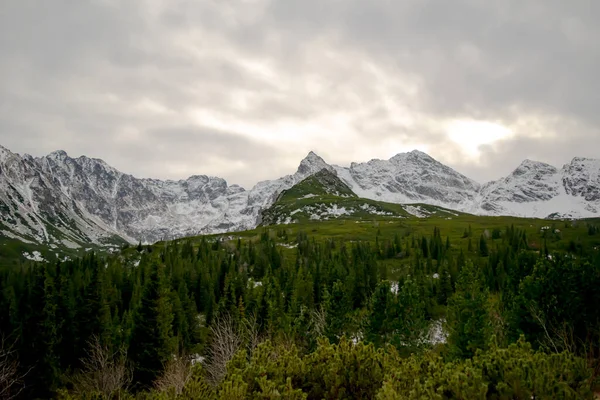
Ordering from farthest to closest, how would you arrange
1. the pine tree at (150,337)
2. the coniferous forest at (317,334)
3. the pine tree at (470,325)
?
the pine tree at (150,337) → the pine tree at (470,325) → the coniferous forest at (317,334)

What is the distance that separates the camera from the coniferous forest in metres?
12.1

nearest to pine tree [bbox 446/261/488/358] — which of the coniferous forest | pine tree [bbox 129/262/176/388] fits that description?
the coniferous forest

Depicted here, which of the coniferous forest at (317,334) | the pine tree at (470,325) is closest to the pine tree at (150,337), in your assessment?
the coniferous forest at (317,334)

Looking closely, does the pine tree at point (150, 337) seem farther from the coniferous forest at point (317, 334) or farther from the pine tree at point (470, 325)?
the pine tree at point (470, 325)

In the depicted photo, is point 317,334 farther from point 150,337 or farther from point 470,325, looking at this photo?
point 470,325

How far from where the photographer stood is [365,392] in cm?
1410

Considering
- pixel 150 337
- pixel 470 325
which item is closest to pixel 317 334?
pixel 150 337

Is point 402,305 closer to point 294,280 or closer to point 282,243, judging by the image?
point 294,280

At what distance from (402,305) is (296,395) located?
1302 inches

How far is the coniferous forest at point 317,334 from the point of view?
12.1 metres

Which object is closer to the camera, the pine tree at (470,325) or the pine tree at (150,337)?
the pine tree at (470,325)

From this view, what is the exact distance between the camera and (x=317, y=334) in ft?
173

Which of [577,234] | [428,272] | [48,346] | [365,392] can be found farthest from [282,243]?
[365,392]

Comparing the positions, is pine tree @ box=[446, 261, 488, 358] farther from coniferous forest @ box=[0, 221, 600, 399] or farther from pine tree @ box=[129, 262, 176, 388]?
pine tree @ box=[129, 262, 176, 388]
